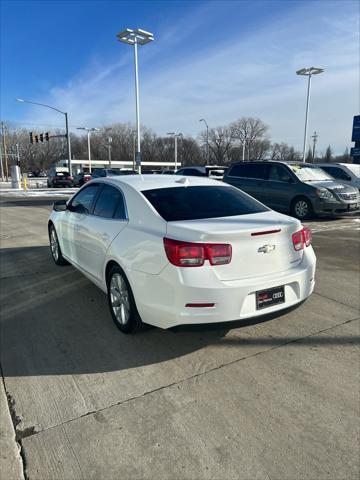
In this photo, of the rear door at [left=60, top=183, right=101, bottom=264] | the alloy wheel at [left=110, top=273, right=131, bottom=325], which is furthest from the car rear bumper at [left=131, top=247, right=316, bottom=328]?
the rear door at [left=60, top=183, right=101, bottom=264]

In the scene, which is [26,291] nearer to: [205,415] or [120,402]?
[120,402]

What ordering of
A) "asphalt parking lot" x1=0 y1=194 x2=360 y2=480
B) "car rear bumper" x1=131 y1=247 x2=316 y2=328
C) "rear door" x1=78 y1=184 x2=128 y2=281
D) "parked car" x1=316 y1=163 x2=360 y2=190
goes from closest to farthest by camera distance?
"asphalt parking lot" x1=0 y1=194 x2=360 y2=480 < "car rear bumper" x1=131 y1=247 x2=316 y2=328 < "rear door" x1=78 y1=184 x2=128 y2=281 < "parked car" x1=316 y1=163 x2=360 y2=190

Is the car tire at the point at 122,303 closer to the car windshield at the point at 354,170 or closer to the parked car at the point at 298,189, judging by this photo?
the parked car at the point at 298,189

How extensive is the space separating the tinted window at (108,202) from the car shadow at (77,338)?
1.13 metres

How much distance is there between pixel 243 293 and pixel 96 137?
11881cm

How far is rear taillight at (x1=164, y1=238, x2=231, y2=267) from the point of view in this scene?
282 cm

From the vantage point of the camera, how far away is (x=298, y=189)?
437 inches

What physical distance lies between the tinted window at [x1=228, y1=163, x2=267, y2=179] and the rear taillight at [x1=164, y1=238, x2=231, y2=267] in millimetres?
9824

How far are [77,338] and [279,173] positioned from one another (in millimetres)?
9731

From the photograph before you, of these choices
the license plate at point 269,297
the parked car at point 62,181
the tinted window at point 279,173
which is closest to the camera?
the license plate at point 269,297

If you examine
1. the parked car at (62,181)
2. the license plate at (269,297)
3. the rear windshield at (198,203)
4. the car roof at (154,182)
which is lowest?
the parked car at (62,181)

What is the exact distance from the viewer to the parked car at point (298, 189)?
35.6 feet

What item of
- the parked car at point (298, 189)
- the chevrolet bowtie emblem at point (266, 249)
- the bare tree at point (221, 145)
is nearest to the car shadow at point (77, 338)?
the chevrolet bowtie emblem at point (266, 249)

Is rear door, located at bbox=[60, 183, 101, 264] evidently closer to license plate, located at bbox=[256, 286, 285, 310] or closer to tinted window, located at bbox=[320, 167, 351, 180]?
license plate, located at bbox=[256, 286, 285, 310]
